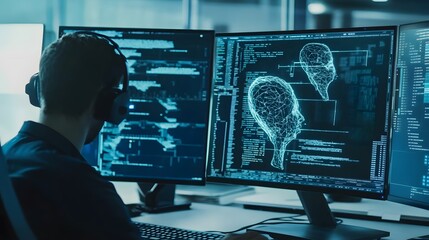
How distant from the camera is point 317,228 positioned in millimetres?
1621

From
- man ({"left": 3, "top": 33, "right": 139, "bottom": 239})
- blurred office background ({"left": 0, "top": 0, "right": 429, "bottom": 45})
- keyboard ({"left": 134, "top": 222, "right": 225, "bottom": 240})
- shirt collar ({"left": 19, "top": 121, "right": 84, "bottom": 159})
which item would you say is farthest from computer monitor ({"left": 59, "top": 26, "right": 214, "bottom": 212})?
blurred office background ({"left": 0, "top": 0, "right": 429, "bottom": 45})

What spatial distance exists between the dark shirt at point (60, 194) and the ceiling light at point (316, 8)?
1.64 metres

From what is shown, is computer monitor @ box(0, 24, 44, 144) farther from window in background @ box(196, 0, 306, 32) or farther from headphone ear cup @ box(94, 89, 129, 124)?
headphone ear cup @ box(94, 89, 129, 124)

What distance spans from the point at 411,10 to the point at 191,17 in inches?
36.9

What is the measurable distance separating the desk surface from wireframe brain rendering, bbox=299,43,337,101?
441 millimetres

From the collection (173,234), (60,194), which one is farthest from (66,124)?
(173,234)

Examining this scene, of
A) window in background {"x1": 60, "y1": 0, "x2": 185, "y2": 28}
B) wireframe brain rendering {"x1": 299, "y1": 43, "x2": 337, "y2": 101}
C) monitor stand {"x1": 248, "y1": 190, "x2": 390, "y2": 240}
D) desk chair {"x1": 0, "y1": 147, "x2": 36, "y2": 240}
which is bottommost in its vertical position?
monitor stand {"x1": 248, "y1": 190, "x2": 390, "y2": 240}

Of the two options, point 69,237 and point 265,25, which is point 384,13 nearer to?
point 265,25

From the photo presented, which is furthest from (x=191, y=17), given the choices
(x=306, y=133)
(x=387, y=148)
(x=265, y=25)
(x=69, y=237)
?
(x=69, y=237)

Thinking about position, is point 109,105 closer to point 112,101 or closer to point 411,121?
point 112,101

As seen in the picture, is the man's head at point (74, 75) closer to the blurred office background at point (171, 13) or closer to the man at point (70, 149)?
the man at point (70, 149)

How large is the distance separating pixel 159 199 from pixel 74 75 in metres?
0.94

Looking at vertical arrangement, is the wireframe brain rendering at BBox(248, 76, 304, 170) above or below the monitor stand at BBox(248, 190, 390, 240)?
above

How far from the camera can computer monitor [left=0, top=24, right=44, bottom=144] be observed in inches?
88.4
